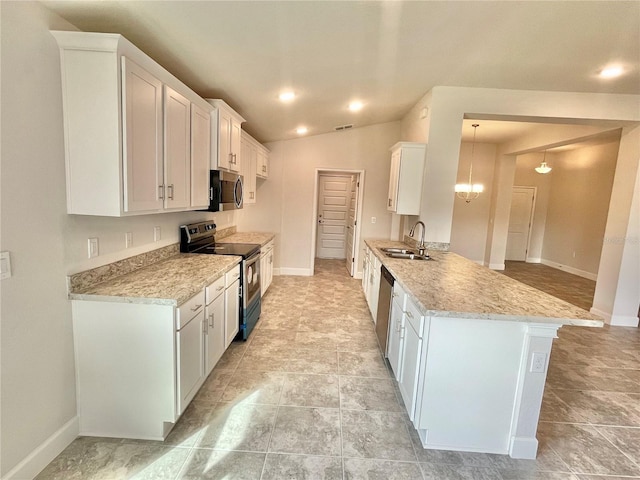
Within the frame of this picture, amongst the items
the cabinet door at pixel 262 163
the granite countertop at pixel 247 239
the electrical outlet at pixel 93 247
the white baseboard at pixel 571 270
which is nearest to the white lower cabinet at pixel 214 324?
the electrical outlet at pixel 93 247

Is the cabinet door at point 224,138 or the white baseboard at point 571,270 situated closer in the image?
the cabinet door at point 224,138

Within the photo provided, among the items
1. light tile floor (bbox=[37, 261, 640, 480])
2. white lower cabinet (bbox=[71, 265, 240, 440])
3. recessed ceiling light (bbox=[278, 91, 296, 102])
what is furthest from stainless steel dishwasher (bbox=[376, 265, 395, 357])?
recessed ceiling light (bbox=[278, 91, 296, 102])

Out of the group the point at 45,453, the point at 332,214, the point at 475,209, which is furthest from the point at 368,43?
the point at 475,209

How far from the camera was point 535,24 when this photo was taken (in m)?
2.30

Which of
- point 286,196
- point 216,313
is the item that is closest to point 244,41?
point 216,313

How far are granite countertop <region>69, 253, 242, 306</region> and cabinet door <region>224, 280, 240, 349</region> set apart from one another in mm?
259

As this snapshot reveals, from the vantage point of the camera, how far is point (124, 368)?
1.82m

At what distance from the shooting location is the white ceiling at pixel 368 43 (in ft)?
6.13

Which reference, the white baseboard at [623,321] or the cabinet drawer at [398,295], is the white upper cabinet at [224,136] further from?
the white baseboard at [623,321]

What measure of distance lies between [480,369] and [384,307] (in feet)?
3.91

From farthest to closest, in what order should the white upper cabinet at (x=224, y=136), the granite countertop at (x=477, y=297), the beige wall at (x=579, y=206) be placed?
1. the beige wall at (x=579, y=206)
2. the white upper cabinet at (x=224, y=136)
3. the granite countertop at (x=477, y=297)

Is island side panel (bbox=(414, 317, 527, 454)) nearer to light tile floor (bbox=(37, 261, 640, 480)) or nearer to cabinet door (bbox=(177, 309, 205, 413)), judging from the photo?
light tile floor (bbox=(37, 261, 640, 480))

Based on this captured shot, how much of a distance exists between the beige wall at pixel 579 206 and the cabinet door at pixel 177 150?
767 centimetres

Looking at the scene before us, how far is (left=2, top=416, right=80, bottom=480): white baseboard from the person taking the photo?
1.54 metres
